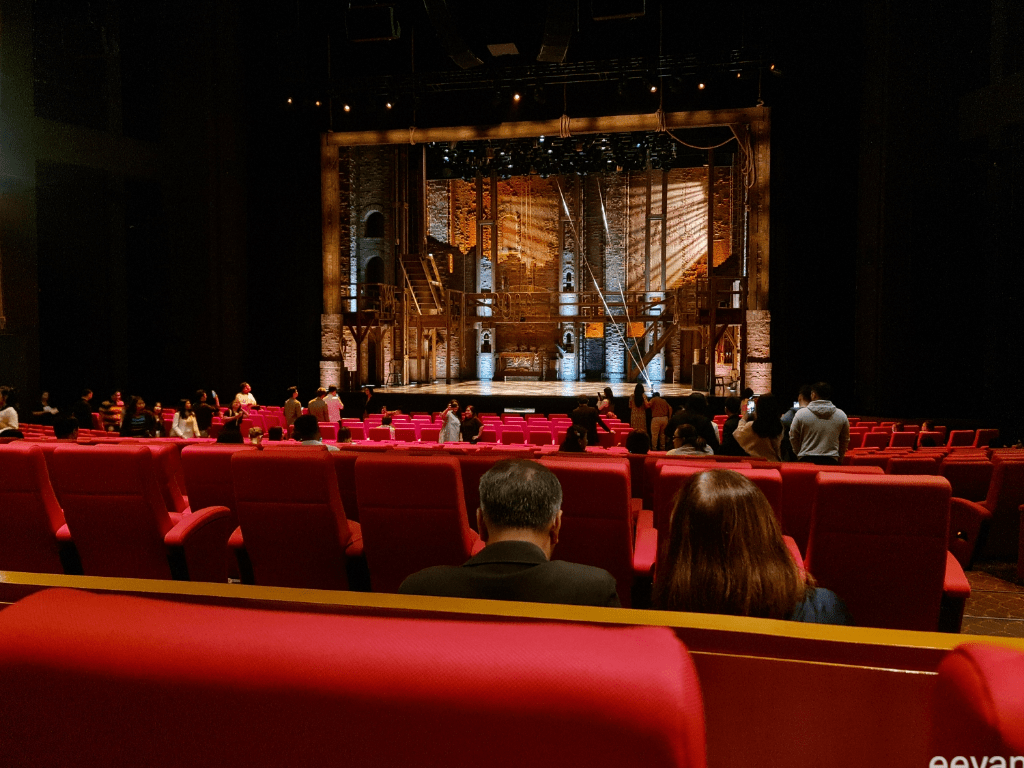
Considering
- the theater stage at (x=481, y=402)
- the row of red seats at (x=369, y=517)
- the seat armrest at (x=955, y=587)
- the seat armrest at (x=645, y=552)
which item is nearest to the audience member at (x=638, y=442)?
the row of red seats at (x=369, y=517)

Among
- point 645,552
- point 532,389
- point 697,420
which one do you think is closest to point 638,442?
point 697,420

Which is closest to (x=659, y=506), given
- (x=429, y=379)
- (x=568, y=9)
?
(x=568, y=9)

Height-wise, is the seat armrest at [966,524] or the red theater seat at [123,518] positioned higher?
the red theater seat at [123,518]

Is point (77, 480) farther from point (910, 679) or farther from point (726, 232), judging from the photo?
point (726, 232)

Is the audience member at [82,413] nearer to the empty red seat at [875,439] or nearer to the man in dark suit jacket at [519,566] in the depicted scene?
the man in dark suit jacket at [519,566]

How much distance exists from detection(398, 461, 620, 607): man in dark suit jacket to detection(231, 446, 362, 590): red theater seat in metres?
1.14

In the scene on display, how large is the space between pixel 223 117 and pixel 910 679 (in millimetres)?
16604

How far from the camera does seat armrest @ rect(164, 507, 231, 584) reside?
287 cm

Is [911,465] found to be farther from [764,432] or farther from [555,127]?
[555,127]

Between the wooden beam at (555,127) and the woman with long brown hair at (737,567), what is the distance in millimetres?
15124

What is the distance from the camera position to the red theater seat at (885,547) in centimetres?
223

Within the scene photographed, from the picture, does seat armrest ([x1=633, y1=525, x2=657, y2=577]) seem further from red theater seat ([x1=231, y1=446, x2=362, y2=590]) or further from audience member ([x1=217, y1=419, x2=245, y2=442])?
audience member ([x1=217, y1=419, x2=245, y2=442])

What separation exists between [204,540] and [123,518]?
0.36 metres

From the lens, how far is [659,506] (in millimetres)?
2822
